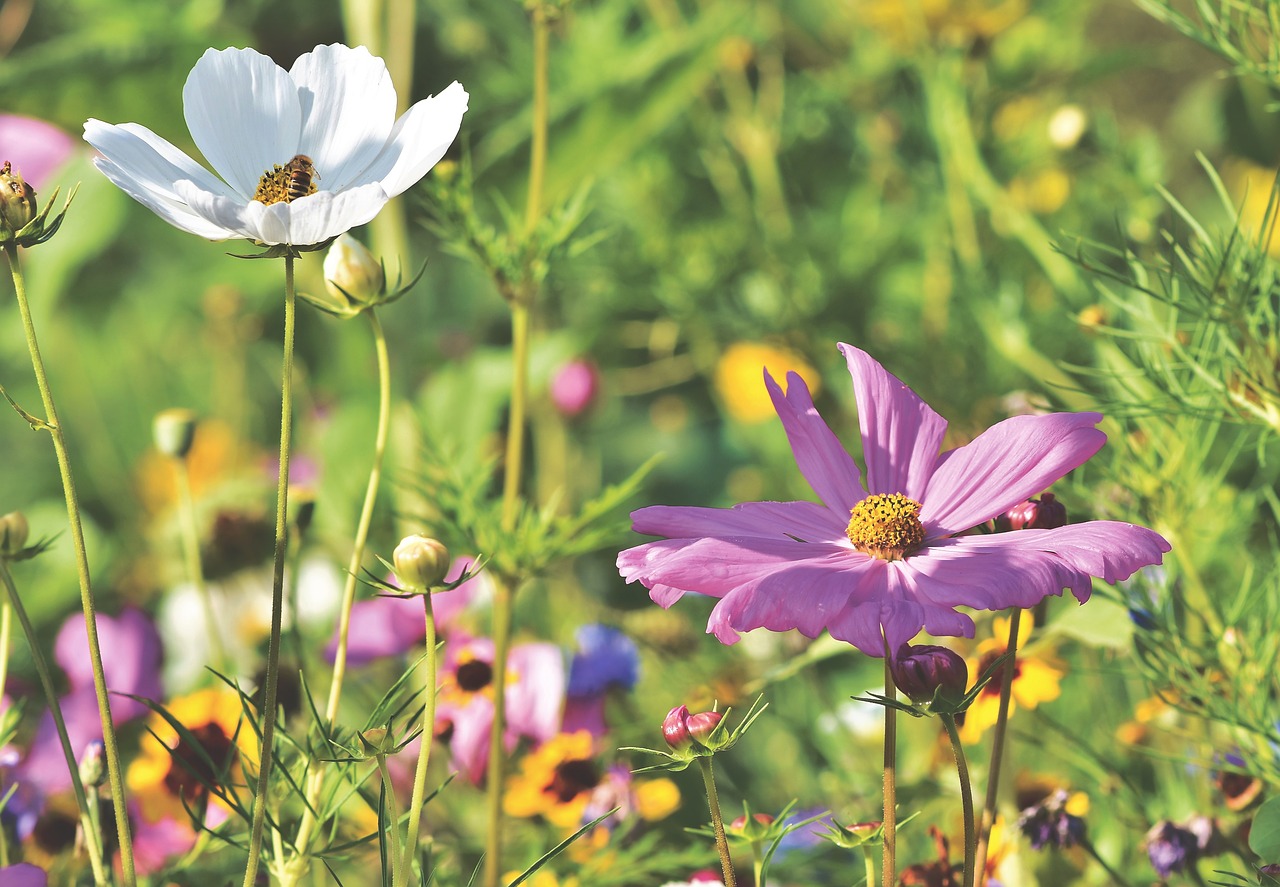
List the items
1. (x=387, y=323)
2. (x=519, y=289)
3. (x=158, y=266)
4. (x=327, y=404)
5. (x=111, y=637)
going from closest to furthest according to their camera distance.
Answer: (x=519, y=289), (x=111, y=637), (x=387, y=323), (x=327, y=404), (x=158, y=266)

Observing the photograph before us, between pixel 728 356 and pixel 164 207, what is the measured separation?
30.0 inches

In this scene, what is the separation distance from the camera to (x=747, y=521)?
1.02 feet

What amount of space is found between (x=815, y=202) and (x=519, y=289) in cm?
68

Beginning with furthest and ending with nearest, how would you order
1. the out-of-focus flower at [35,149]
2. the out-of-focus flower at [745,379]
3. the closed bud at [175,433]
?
the out-of-focus flower at [745,379], the out-of-focus flower at [35,149], the closed bud at [175,433]

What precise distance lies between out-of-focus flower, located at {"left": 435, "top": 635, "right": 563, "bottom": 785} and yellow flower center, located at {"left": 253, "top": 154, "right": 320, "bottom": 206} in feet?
0.79

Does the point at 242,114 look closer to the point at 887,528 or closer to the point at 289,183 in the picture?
the point at 289,183

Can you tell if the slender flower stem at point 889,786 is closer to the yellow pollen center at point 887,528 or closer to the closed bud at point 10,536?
the yellow pollen center at point 887,528

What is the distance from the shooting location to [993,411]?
67 centimetres

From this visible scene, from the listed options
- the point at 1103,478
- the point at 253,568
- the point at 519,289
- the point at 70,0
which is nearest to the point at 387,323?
the point at 253,568

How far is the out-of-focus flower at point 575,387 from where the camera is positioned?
839 millimetres

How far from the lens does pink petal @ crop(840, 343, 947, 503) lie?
1.07ft

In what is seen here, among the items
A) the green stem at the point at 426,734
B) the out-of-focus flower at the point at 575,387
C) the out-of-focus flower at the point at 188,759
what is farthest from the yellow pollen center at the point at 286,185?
the out-of-focus flower at the point at 575,387

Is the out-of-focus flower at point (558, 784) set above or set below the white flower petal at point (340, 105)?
Answer: below

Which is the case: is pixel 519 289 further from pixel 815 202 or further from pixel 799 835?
pixel 815 202
